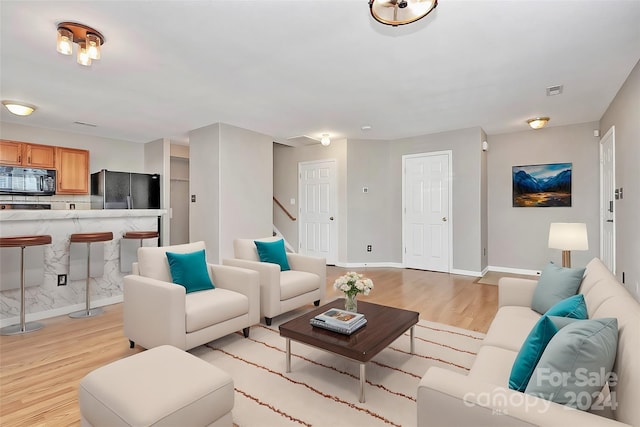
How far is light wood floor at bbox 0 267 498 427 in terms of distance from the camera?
1.90 m

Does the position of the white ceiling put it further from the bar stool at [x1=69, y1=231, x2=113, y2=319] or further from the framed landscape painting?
the bar stool at [x1=69, y1=231, x2=113, y2=319]

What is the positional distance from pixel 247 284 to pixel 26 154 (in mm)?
4709

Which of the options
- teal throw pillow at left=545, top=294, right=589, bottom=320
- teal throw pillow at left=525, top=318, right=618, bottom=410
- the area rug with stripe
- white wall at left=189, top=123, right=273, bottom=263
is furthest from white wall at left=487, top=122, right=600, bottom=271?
teal throw pillow at left=525, top=318, right=618, bottom=410

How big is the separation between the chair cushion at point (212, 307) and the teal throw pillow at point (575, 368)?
6.89 feet

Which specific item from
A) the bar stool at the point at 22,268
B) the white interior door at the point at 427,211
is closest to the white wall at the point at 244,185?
the bar stool at the point at 22,268

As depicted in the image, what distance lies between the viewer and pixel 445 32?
8.12 feet

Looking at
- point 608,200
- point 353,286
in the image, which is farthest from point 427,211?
point 353,286

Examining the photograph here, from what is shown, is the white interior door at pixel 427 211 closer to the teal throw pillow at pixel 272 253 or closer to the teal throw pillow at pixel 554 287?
the teal throw pillow at pixel 272 253

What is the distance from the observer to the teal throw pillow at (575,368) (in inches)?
41.0

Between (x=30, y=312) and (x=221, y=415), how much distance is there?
3.06 m

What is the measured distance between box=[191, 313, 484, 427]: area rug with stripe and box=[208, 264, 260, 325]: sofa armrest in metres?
0.24

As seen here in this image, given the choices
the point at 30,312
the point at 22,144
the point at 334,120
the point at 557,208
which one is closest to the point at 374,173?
the point at 334,120

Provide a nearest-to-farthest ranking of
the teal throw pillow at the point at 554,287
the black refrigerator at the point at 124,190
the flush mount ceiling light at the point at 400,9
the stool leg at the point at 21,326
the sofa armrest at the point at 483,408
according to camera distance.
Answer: the sofa armrest at the point at 483,408 → the flush mount ceiling light at the point at 400,9 → the teal throw pillow at the point at 554,287 → the stool leg at the point at 21,326 → the black refrigerator at the point at 124,190

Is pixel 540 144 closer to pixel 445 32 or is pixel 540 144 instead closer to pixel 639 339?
pixel 445 32
